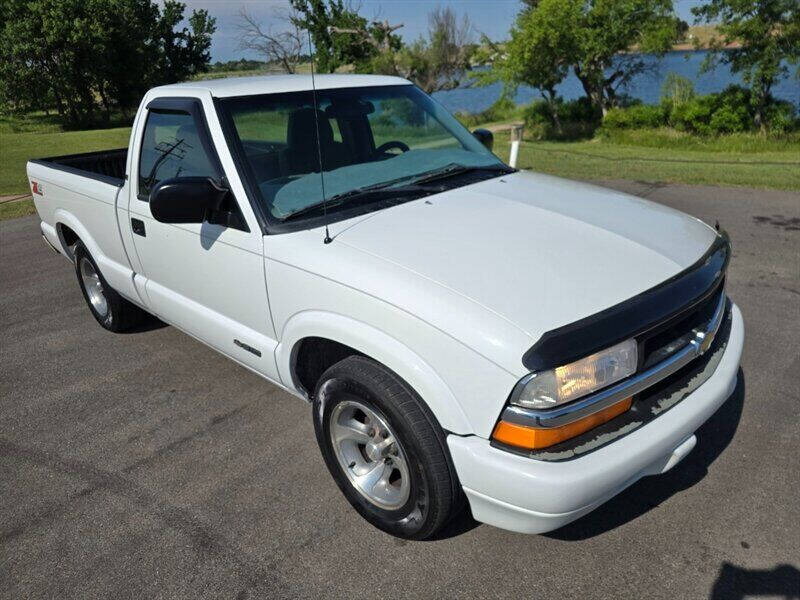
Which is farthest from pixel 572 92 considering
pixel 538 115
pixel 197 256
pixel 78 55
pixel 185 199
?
pixel 185 199

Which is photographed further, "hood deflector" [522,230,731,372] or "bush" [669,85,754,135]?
"bush" [669,85,754,135]

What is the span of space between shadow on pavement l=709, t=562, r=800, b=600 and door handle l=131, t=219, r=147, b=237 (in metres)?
3.54

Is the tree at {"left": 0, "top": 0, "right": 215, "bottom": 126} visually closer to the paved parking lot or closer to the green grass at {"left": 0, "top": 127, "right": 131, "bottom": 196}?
the green grass at {"left": 0, "top": 127, "right": 131, "bottom": 196}

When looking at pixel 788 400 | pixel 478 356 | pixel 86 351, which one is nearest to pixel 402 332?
pixel 478 356

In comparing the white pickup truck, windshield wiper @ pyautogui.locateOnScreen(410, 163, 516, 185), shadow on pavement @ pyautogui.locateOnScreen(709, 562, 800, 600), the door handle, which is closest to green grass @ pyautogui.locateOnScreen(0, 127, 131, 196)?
the door handle

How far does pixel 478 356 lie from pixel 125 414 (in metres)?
2.77

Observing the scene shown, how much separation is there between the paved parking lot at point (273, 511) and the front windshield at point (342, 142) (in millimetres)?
1458

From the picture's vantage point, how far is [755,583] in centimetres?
245

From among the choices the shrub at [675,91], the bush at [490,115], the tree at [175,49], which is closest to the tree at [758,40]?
the shrub at [675,91]

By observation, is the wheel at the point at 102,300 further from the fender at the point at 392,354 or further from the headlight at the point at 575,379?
the headlight at the point at 575,379

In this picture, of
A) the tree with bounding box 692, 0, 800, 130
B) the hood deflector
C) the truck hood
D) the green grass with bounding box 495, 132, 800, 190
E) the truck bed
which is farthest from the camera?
the tree with bounding box 692, 0, 800, 130

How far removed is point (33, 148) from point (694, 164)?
20.7 metres

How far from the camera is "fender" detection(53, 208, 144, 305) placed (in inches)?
171

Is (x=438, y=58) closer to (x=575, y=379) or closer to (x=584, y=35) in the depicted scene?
(x=584, y=35)
